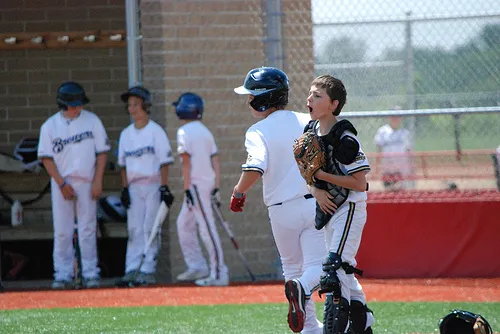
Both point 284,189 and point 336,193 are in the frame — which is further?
point 284,189

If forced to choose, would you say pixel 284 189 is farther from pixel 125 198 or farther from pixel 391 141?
pixel 391 141

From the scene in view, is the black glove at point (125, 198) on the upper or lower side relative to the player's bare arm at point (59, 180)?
lower

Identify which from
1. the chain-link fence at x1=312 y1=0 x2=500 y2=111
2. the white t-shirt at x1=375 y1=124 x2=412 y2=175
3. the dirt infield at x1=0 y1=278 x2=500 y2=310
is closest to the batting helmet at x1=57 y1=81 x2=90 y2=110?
the dirt infield at x1=0 y1=278 x2=500 y2=310

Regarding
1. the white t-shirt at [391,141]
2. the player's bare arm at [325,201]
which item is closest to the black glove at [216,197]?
the white t-shirt at [391,141]

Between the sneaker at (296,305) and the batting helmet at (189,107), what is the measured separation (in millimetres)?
5130

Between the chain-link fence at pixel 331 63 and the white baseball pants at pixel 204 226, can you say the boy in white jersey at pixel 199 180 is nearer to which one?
the white baseball pants at pixel 204 226

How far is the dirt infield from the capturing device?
29.6ft

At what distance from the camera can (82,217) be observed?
1076 centimetres

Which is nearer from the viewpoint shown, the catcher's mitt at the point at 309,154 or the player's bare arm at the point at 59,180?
the catcher's mitt at the point at 309,154

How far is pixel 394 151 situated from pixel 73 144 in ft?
14.6

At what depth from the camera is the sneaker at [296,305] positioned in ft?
18.3

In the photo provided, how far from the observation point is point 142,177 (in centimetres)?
1081

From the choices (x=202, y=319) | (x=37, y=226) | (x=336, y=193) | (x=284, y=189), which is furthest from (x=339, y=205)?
(x=37, y=226)

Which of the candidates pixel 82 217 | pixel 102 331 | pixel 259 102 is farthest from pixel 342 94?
pixel 82 217
